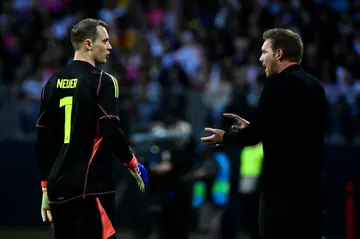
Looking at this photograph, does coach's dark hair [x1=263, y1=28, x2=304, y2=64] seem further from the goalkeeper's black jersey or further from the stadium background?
the stadium background

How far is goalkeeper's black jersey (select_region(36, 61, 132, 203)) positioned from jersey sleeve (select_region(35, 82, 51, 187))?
0.13 m

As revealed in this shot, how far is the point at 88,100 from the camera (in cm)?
725

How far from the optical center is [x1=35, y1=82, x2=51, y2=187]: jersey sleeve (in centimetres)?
753

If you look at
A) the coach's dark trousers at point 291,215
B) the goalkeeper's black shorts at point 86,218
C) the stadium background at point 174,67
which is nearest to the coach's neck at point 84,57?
the goalkeeper's black shorts at point 86,218

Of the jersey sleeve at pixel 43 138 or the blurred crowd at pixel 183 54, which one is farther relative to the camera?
the blurred crowd at pixel 183 54

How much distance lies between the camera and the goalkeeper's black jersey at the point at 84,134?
23.8ft

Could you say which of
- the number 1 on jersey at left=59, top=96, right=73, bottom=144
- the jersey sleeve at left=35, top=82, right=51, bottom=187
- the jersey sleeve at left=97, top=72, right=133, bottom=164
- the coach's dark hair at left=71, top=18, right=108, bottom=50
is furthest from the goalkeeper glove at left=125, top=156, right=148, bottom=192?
the coach's dark hair at left=71, top=18, right=108, bottom=50

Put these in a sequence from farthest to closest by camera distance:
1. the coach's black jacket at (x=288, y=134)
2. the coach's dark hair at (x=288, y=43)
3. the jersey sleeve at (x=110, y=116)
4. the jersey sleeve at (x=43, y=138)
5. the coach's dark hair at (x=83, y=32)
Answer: the jersey sleeve at (x=43, y=138) → the coach's dark hair at (x=83, y=32) → the jersey sleeve at (x=110, y=116) → the coach's dark hair at (x=288, y=43) → the coach's black jacket at (x=288, y=134)

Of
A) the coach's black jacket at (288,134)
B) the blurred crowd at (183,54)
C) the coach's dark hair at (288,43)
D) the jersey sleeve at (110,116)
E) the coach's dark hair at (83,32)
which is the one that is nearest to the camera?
the coach's black jacket at (288,134)

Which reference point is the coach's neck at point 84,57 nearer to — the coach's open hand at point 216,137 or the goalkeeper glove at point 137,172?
the goalkeeper glove at point 137,172

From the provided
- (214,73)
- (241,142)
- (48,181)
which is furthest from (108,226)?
(214,73)

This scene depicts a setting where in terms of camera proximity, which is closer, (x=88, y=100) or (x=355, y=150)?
(x=88, y=100)

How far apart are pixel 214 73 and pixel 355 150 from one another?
3.08 metres

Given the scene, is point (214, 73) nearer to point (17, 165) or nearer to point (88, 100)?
point (17, 165)
